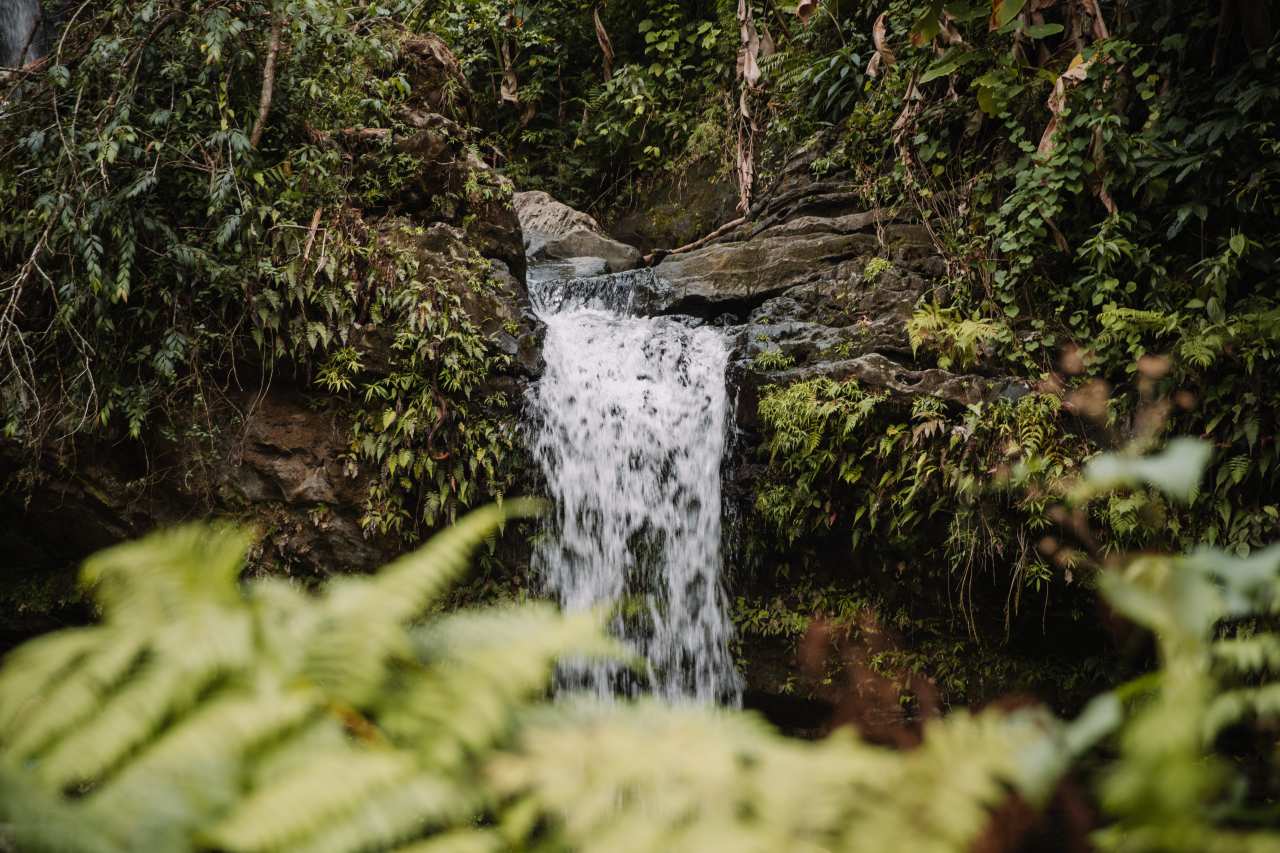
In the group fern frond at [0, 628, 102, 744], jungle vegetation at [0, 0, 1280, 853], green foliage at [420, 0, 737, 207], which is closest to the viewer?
fern frond at [0, 628, 102, 744]

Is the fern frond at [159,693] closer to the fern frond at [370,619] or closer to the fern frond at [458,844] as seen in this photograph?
the fern frond at [370,619]

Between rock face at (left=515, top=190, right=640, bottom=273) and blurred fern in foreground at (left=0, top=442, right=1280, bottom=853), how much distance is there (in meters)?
8.08

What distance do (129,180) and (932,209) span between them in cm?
625

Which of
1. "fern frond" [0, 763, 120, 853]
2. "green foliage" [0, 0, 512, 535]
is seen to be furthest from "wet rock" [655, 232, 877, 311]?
"fern frond" [0, 763, 120, 853]

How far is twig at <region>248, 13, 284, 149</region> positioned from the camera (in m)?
5.20

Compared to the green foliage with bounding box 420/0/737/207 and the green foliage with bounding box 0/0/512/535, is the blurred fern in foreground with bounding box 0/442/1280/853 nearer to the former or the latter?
the green foliage with bounding box 0/0/512/535

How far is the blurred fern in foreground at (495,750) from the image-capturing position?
916 millimetres

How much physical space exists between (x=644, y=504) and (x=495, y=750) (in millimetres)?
4644

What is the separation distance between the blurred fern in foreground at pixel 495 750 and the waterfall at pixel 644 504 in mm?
4369

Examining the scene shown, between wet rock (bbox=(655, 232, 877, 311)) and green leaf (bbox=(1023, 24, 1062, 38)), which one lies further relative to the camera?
wet rock (bbox=(655, 232, 877, 311))

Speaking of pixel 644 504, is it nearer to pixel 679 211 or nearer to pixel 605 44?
pixel 679 211

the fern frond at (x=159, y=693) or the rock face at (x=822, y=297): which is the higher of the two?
the rock face at (x=822, y=297)

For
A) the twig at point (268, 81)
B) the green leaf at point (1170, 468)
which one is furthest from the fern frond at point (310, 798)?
the twig at point (268, 81)

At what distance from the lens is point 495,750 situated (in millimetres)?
1209
